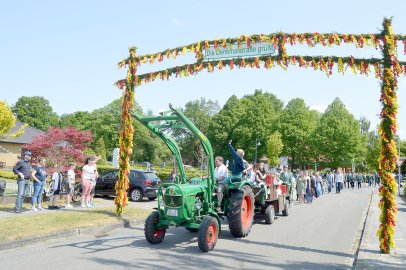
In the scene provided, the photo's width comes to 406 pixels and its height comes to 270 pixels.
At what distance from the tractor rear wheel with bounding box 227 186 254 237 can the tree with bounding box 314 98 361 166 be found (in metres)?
48.1

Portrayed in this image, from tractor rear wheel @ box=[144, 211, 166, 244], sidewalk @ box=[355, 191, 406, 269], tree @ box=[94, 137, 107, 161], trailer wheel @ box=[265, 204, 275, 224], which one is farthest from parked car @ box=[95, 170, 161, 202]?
tree @ box=[94, 137, 107, 161]

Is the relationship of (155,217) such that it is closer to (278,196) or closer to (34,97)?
(278,196)

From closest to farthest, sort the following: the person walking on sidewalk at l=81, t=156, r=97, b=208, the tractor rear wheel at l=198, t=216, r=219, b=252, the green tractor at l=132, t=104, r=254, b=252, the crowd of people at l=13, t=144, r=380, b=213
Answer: the tractor rear wheel at l=198, t=216, r=219, b=252 < the green tractor at l=132, t=104, r=254, b=252 < the crowd of people at l=13, t=144, r=380, b=213 < the person walking on sidewalk at l=81, t=156, r=97, b=208

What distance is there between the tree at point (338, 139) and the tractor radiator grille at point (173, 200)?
5051 cm

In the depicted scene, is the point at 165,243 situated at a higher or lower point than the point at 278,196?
lower

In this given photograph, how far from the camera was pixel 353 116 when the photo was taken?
59.6 meters

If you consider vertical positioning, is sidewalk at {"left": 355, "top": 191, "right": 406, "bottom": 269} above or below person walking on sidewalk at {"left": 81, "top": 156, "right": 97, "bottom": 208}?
below

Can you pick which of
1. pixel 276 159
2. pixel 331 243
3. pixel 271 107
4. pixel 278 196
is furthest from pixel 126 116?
pixel 271 107

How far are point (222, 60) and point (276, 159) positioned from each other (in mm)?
48597

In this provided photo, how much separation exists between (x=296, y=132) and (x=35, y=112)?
5633 cm

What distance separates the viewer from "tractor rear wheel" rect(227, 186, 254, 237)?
9.03 meters

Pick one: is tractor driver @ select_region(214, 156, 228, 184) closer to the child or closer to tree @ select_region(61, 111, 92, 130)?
the child

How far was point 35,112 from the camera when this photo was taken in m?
83.4

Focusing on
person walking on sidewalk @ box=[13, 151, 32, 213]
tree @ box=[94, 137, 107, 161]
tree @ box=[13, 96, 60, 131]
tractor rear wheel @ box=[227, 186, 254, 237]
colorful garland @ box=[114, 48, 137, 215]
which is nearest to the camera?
tractor rear wheel @ box=[227, 186, 254, 237]
